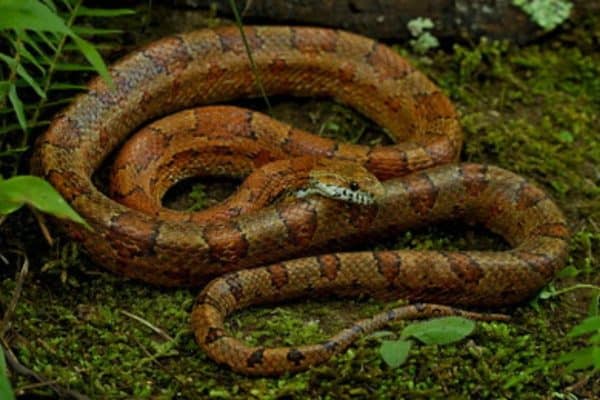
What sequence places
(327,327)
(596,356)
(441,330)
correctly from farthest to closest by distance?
(327,327)
(441,330)
(596,356)

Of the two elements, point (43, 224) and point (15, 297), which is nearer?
point (15, 297)

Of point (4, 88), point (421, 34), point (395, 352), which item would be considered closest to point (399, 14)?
point (421, 34)

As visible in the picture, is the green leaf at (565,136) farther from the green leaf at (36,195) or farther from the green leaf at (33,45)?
the green leaf at (36,195)

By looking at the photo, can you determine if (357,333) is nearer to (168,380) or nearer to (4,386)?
(168,380)

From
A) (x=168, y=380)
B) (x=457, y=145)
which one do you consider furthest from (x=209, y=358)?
(x=457, y=145)


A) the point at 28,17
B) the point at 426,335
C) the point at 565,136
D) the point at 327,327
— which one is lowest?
the point at 327,327

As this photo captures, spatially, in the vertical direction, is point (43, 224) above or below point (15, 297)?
above

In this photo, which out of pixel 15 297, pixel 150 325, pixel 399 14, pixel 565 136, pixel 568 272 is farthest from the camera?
pixel 399 14

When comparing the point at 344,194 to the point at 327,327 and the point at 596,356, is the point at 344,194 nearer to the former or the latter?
the point at 327,327
